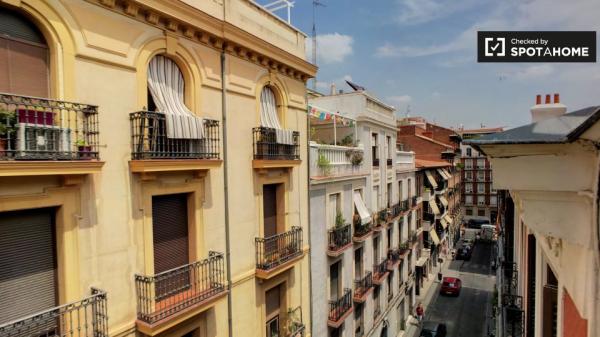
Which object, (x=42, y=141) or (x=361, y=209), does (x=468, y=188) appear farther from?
(x=42, y=141)

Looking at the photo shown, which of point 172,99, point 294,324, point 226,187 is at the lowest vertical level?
point 294,324

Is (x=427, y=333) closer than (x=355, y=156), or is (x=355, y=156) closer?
(x=355, y=156)

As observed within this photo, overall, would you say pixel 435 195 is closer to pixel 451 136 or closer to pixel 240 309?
pixel 451 136

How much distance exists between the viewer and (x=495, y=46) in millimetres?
6484

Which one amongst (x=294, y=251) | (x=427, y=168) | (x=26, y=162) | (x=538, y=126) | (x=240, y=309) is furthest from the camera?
(x=427, y=168)

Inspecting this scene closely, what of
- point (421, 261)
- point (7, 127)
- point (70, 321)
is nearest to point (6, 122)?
point (7, 127)

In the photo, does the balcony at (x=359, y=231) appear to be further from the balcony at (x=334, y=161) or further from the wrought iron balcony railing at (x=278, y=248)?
the wrought iron balcony railing at (x=278, y=248)

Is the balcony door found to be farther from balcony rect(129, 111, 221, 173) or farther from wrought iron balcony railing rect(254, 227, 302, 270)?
wrought iron balcony railing rect(254, 227, 302, 270)

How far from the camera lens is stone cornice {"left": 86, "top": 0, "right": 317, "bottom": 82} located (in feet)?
23.0

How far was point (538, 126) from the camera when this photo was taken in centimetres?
246

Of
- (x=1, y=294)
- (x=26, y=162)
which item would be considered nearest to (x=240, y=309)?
(x=1, y=294)

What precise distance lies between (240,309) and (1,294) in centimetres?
581

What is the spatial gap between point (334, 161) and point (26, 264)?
1153cm

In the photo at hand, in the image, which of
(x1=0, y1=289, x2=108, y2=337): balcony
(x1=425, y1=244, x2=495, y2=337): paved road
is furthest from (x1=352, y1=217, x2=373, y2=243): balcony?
(x1=425, y1=244, x2=495, y2=337): paved road
